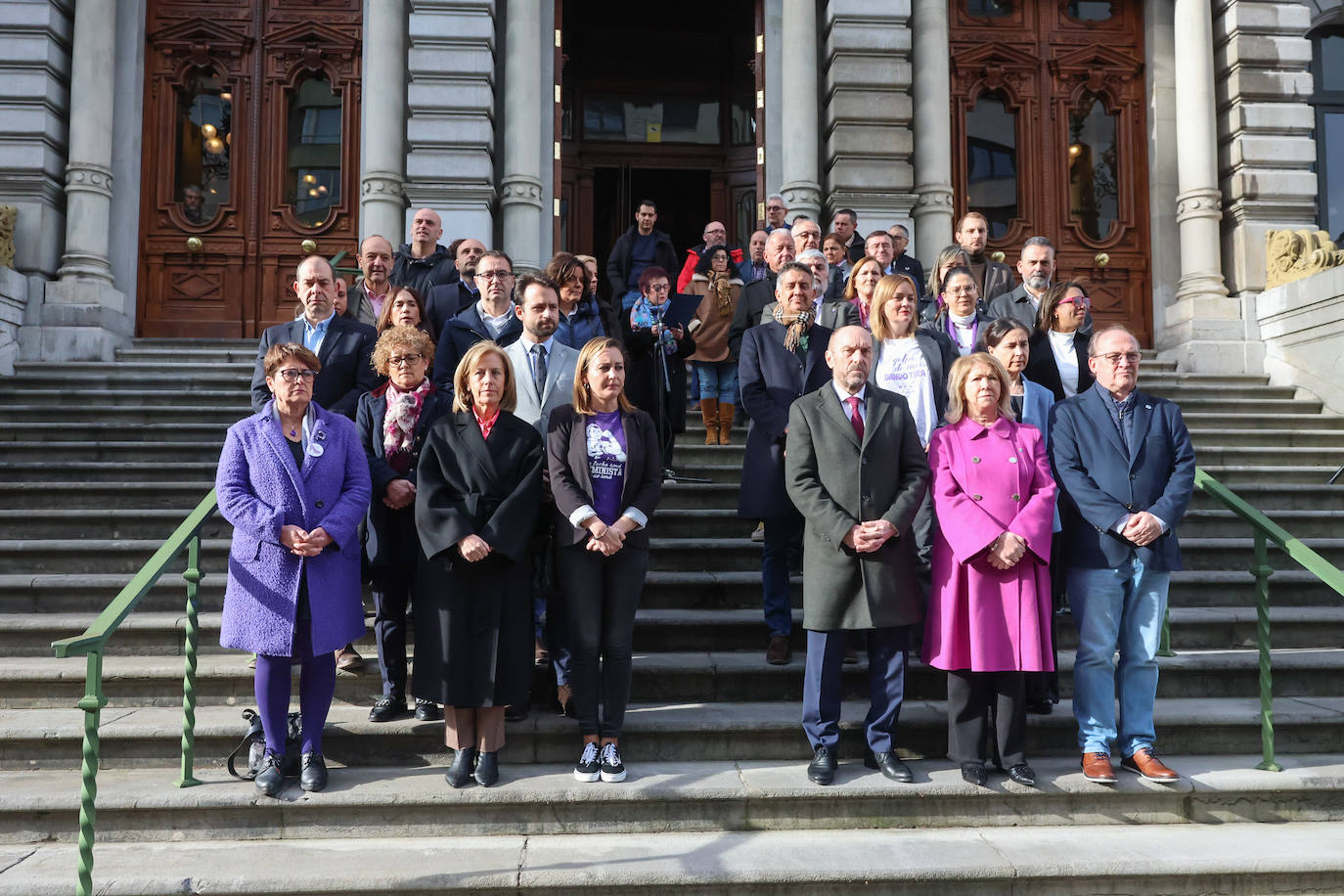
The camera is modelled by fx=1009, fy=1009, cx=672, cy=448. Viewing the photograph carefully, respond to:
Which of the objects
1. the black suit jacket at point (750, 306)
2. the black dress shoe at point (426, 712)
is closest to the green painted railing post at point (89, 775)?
the black dress shoe at point (426, 712)

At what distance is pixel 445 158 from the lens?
456 inches

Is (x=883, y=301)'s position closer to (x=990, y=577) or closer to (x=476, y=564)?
(x=990, y=577)

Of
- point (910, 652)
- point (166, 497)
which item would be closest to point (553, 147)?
point (166, 497)

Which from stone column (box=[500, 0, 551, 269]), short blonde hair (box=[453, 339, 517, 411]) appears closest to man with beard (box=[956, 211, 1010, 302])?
short blonde hair (box=[453, 339, 517, 411])

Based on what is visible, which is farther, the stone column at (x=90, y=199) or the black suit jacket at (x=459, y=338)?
the stone column at (x=90, y=199)

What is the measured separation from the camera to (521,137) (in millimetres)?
11828

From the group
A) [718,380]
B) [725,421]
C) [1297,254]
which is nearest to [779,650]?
[725,421]

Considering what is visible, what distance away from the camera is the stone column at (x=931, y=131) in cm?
1208

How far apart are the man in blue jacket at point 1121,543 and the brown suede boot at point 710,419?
4.01 meters

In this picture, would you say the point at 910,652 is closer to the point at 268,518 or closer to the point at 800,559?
the point at 800,559

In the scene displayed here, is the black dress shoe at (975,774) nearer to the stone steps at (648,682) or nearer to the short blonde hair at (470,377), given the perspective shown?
the stone steps at (648,682)

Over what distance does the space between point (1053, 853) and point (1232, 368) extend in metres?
8.96

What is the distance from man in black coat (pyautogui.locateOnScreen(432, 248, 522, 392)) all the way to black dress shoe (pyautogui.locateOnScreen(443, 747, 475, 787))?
198cm

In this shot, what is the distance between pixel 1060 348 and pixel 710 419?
341cm
